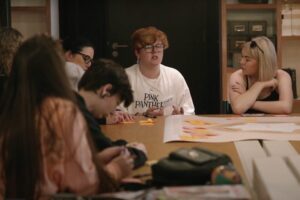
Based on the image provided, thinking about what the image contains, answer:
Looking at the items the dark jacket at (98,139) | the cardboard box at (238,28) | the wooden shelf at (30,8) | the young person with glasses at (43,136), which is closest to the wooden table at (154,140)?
the dark jacket at (98,139)

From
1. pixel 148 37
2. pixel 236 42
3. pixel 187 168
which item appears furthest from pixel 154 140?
pixel 236 42

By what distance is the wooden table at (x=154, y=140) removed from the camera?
75.5 inches

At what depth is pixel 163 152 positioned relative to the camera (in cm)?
198

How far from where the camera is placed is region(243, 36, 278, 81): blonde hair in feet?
10.5

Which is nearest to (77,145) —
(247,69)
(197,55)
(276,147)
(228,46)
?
(276,147)

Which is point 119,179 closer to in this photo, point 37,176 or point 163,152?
point 37,176

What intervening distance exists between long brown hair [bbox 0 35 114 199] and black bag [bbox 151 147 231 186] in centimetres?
17

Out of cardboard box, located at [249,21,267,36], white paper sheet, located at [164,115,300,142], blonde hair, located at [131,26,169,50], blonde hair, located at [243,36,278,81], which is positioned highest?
cardboard box, located at [249,21,267,36]

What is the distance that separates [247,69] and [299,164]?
1685mm

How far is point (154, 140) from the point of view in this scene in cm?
224

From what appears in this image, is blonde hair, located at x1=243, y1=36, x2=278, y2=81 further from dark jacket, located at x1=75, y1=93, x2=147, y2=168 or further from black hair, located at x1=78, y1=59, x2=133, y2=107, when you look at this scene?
dark jacket, located at x1=75, y1=93, x2=147, y2=168

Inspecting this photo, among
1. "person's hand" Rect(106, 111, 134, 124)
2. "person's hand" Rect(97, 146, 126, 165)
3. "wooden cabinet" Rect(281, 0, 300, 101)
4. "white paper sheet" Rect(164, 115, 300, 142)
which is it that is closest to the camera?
"person's hand" Rect(97, 146, 126, 165)

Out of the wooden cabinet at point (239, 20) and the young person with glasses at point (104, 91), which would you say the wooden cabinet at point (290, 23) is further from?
the young person with glasses at point (104, 91)

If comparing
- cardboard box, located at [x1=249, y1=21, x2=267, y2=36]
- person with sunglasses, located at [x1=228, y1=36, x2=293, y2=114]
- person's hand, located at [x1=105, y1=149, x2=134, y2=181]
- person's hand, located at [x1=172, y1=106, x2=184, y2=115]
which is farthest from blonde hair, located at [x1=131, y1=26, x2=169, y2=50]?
cardboard box, located at [x1=249, y1=21, x2=267, y2=36]
